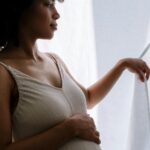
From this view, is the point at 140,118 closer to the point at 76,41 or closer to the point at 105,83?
the point at 105,83

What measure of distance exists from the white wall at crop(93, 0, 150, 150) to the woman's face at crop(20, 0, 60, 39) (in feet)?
1.01

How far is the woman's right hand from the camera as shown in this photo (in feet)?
2.88

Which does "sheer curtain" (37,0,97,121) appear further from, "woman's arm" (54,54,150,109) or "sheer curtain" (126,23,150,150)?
"sheer curtain" (126,23,150,150)

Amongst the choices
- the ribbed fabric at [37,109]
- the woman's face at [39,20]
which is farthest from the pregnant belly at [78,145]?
the woman's face at [39,20]

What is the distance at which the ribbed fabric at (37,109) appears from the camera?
2.85 ft

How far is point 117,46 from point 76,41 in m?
0.15

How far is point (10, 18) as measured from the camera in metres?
0.95

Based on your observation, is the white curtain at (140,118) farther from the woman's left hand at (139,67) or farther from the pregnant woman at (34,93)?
the pregnant woman at (34,93)

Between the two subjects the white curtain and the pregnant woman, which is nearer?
the pregnant woman

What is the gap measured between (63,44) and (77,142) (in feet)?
1.51

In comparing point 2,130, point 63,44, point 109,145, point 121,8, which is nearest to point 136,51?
point 121,8

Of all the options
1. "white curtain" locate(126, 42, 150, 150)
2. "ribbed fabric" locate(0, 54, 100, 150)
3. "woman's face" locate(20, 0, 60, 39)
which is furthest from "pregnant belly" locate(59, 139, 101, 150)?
"woman's face" locate(20, 0, 60, 39)

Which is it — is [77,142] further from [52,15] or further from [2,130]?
[52,15]

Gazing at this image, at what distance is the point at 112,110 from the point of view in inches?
50.0
